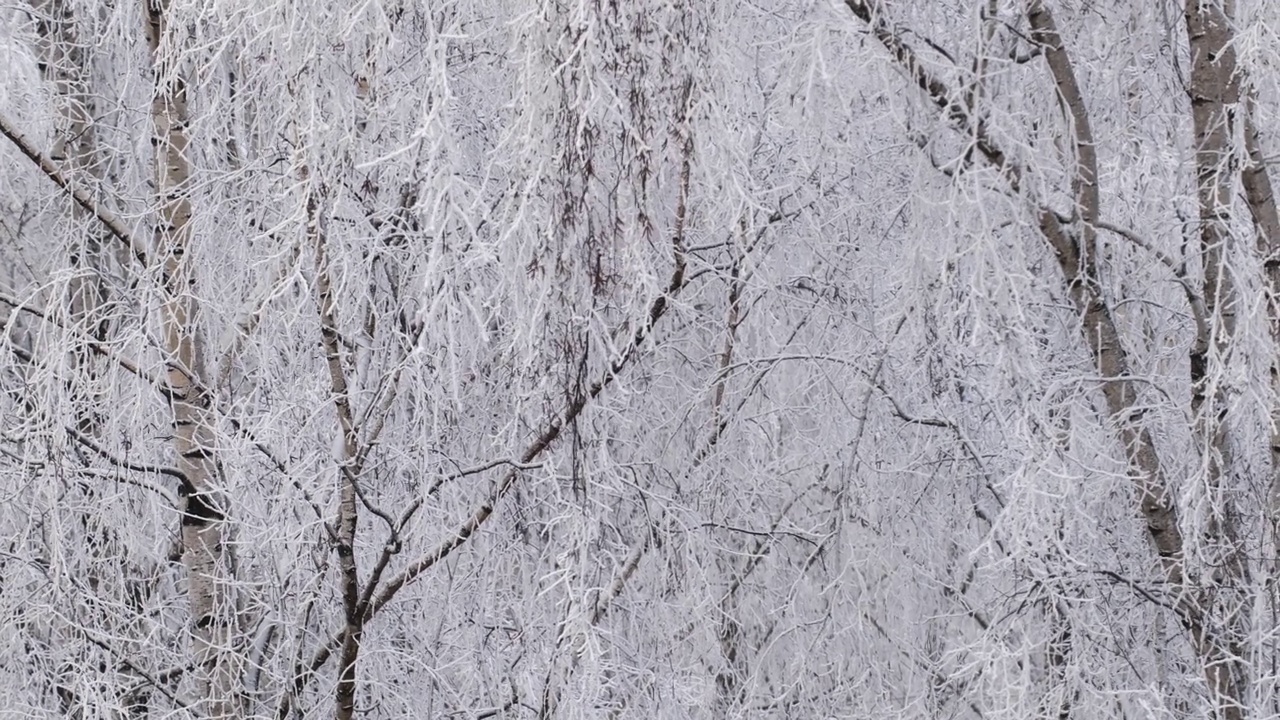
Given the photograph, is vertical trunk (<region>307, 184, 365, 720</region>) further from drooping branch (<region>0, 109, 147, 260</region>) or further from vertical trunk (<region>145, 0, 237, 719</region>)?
drooping branch (<region>0, 109, 147, 260</region>)

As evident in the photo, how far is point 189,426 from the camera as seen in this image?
309 cm

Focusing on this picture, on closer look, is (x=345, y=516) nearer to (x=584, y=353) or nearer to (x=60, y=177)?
(x=584, y=353)

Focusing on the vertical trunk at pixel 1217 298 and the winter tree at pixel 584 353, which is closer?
the winter tree at pixel 584 353

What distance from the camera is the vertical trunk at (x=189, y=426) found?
2932 millimetres

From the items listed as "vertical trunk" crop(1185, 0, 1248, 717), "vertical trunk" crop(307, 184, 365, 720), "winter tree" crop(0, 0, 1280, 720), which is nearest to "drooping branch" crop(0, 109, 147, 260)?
"winter tree" crop(0, 0, 1280, 720)

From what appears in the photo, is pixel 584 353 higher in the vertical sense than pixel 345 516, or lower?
higher

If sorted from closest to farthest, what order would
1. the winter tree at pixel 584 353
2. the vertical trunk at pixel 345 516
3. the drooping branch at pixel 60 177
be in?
1. the winter tree at pixel 584 353
2. the vertical trunk at pixel 345 516
3. the drooping branch at pixel 60 177

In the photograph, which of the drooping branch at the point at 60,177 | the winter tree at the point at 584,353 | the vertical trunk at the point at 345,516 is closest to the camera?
the winter tree at the point at 584,353

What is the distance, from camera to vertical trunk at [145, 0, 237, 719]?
2.93 m

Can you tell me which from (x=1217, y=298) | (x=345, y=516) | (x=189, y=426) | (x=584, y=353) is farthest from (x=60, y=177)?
(x=1217, y=298)

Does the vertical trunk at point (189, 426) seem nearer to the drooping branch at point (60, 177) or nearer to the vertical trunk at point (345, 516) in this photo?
the drooping branch at point (60, 177)

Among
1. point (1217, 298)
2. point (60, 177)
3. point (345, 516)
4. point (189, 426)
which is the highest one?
point (60, 177)

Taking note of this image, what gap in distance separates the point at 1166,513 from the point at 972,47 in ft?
3.91

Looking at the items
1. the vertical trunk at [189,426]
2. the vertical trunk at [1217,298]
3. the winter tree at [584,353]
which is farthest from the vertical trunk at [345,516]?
the vertical trunk at [1217,298]
